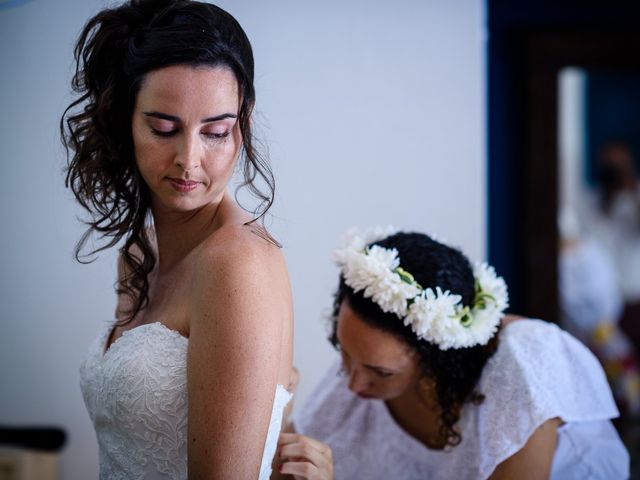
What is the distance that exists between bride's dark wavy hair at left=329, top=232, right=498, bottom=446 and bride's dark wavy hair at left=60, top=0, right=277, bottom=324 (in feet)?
1.53

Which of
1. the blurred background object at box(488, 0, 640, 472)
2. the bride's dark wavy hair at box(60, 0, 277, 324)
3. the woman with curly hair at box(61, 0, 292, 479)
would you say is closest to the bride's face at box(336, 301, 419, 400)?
the woman with curly hair at box(61, 0, 292, 479)

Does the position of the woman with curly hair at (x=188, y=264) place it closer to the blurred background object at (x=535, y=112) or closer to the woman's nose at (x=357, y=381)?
the woman's nose at (x=357, y=381)

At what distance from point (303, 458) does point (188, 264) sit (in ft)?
1.45

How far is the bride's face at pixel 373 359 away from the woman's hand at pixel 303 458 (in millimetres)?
261

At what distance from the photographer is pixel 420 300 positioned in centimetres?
142

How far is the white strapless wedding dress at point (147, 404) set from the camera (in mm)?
1049

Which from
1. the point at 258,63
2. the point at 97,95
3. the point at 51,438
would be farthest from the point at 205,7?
the point at 51,438

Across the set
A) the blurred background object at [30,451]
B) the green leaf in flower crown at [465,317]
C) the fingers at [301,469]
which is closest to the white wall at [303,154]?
the blurred background object at [30,451]

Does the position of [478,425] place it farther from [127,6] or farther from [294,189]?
[127,6]

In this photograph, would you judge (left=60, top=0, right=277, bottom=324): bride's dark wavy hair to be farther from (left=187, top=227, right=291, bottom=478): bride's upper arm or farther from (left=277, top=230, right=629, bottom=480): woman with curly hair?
(left=277, top=230, right=629, bottom=480): woman with curly hair

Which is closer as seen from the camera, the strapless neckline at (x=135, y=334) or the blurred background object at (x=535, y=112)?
the strapless neckline at (x=135, y=334)

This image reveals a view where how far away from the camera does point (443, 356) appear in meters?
1.57

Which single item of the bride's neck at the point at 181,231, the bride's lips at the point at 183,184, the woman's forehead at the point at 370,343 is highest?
the bride's lips at the point at 183,184

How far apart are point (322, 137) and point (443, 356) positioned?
0.76 metres
